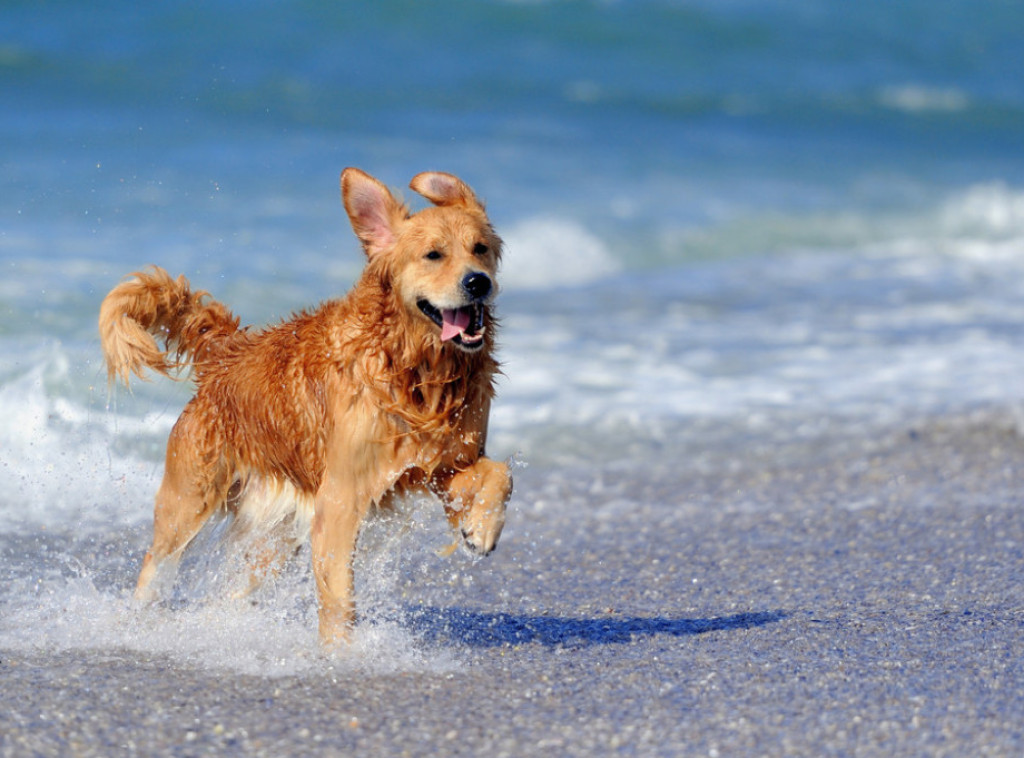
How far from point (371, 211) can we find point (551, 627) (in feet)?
5.50

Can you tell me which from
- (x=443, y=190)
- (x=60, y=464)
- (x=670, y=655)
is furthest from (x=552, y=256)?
(x=670, y=655)

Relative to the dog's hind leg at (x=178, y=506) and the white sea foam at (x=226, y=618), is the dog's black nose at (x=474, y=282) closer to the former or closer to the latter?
the white sea foam at (x=226, y=618)

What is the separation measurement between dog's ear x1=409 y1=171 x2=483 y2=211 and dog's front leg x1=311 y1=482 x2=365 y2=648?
1.10 m

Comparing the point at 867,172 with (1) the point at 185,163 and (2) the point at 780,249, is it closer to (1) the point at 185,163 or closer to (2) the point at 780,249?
(2) the point at 780,249

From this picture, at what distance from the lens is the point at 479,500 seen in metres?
4.37

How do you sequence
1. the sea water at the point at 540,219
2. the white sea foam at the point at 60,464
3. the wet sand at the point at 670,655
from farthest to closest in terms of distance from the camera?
the sea water at the point at 540,219 < the white sea foam at the point at 60,464 < the wet sand at the point at 670,655

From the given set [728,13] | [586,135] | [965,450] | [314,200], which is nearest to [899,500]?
[965,450]

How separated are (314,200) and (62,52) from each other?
20.4 ft

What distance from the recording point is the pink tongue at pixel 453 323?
4.42 metres

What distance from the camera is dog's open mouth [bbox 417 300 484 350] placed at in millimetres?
4430

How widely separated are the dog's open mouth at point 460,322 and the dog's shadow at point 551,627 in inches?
43.3

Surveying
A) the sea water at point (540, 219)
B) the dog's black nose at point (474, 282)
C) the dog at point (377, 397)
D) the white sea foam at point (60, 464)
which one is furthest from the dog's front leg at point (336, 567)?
the white sea foam at point (60, 464)

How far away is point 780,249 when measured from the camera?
52.0 ft

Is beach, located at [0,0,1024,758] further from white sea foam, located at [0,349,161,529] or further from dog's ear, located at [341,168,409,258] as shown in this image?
dog's ear, located at [341,168,409,258]
